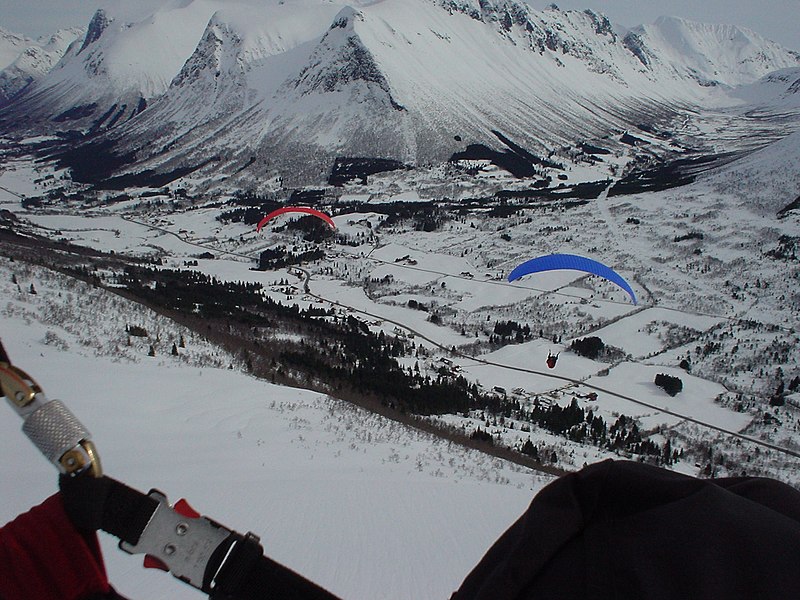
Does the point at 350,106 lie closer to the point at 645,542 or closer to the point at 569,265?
the point at 569,265

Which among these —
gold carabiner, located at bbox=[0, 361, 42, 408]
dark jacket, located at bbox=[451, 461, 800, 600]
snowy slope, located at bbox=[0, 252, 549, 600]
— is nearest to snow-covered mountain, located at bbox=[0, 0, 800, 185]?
snowy slope, located at bbox=[0, 252, 549, 600]

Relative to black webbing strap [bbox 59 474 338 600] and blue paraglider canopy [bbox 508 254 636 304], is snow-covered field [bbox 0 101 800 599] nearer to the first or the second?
black webbing strap [bbox 59 474 338 600]

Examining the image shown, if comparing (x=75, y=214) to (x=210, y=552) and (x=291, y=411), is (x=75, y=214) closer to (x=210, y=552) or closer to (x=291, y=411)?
(x=291, y=411)

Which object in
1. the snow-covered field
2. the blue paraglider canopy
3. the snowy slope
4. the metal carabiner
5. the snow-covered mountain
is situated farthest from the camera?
the snow-covered mountain

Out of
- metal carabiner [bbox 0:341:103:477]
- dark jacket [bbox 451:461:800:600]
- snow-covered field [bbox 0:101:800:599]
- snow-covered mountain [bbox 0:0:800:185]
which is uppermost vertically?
snow-covered mountain [bbox 0:0:800:185]

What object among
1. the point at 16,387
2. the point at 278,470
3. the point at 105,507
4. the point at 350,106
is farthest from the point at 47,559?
the point at 350,106
